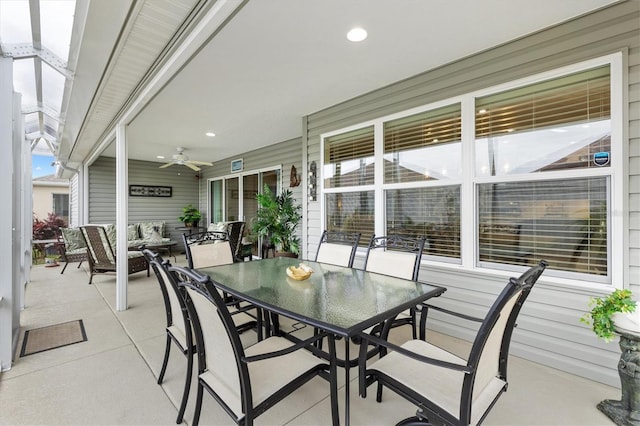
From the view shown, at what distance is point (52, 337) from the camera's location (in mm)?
2902

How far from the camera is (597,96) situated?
7.26ft

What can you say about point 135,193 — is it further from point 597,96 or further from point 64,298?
point 597,96

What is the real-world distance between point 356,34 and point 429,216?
2.00 metres

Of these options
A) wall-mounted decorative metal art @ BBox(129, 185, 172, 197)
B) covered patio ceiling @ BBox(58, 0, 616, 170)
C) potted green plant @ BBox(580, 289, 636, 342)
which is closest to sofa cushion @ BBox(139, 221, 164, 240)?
wall-mounted decorative metal art @ BBox(129, 185, 172, 197)

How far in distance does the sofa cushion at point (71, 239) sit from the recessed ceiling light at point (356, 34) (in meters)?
6.93

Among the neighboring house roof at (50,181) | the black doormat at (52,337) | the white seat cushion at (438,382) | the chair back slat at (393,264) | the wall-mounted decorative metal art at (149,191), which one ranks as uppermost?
the neighboring house roof at (50,181)

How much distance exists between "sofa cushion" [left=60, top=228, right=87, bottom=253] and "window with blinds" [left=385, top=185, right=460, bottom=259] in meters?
6.72

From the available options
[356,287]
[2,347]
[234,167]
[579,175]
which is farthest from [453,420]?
[234,167]

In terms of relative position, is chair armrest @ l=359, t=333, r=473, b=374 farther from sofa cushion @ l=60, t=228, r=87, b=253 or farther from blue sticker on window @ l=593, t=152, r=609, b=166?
sofa cushion @ l=60, t=228, r=87, b=253

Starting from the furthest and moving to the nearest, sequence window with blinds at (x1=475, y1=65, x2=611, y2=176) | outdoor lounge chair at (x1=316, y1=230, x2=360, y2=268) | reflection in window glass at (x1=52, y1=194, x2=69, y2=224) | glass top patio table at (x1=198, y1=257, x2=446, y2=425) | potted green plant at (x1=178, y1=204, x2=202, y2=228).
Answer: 1. reflection in window glass at (x1=52, y1=194, x2=69, y2=224)
2. potted green plant at (x1=178, y1=204, x2=202, y2=228)
3. outdoor lounge chair at (x1=316, y1=230, x2=360, y2=268)
4. window with blinds at (x1=475, y1=65, x2=611, y2=176)
5. glass top patio table at (x1=198, y1=257, x2=446, y2=425)

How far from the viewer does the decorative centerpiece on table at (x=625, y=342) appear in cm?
171

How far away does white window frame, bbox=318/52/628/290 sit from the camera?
208cm

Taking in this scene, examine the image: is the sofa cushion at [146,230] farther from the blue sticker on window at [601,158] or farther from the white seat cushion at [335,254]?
the blue sticker on window at [601,158]

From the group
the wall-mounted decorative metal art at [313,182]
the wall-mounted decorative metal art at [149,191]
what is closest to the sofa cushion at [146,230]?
the wall-mounted decorative metal art at [149,191]
